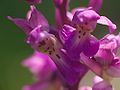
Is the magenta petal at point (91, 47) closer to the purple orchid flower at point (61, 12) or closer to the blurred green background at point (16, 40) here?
the purple orchid flower at point (61, 12)

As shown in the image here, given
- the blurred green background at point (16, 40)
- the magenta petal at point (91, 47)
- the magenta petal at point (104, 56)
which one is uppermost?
the magenta petal at point (91, 47)

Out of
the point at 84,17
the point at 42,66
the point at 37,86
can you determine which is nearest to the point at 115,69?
the point at 84,17

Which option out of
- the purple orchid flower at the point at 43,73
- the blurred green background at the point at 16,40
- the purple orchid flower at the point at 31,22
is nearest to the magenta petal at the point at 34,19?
the purple orchid flower at the point at 31,22

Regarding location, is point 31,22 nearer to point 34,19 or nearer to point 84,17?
point 34,19

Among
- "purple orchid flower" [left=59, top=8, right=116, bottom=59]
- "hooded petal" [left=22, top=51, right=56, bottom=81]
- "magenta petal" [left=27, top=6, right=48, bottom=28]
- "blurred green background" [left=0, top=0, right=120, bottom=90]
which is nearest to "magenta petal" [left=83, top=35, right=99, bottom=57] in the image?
"purple orchid flower" [left=59, top=8, right=116, bottom=59]

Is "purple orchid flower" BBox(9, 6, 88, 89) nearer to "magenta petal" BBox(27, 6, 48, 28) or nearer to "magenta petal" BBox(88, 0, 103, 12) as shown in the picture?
"magenta petal" BBox(27, 6, 48, 28)

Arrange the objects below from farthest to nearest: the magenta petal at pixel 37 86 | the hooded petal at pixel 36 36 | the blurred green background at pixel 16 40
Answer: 1. the blurred green background at pixel 16 40
2. the magenta petal at pixel 37 86
3. the hooded petal at pixel 36 36

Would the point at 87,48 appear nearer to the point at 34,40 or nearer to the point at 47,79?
the point at 34,40

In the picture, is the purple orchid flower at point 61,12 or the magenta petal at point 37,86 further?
the magenta petal at point 37,86
